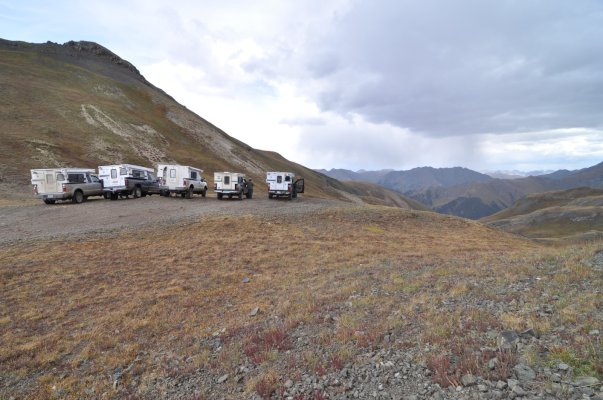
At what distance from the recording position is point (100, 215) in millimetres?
24000

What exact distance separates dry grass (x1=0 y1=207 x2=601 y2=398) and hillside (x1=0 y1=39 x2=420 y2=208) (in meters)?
25.6

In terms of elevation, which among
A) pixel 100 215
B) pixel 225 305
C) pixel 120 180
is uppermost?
pixel 120 180

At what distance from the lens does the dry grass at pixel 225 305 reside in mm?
7121

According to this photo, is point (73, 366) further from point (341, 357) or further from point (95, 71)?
point (95, 71)

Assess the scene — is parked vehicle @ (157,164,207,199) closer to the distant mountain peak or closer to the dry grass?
the dry grass

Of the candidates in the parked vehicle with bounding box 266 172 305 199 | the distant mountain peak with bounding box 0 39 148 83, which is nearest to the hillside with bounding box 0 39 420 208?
the distant mountain peak with bounding box 0 39 148 83

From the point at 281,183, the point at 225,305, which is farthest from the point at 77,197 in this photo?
the point at 225,305

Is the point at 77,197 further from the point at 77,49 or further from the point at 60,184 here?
the point at 77,49

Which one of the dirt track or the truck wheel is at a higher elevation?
the truck wheel

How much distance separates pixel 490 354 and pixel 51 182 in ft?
105

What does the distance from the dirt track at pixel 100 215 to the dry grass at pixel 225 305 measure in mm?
2333

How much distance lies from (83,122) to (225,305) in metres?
55.8

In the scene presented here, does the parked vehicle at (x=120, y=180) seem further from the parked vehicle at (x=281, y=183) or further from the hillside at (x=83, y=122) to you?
the parked vehicle at (x=281, y=183)

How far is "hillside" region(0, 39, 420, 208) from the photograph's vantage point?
4258 centimetres
